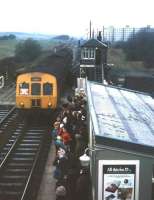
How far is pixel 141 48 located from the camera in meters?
76.9

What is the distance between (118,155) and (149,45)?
223 ft

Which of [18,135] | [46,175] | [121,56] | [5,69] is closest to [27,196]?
[46,175]

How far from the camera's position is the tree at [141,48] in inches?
2904

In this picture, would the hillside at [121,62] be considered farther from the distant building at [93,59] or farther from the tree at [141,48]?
the distant building at [93,59]

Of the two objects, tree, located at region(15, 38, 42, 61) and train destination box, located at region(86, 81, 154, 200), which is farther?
tree, located at region(15, 38, 42, 61)

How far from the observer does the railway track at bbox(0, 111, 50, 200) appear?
1314cm

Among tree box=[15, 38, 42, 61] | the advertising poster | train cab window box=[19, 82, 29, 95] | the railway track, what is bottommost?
the railway track

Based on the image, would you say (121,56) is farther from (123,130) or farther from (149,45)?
(123,130)

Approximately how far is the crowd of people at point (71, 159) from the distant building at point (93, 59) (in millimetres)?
23187

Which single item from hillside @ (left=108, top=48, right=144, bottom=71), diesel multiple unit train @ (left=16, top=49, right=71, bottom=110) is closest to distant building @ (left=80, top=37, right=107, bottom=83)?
diesel multiple unit train @ (left=16, top=49, right=71, bottom=110)

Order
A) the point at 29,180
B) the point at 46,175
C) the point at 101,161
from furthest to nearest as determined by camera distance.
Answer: the point at 46,175 < the point at 29,180 < the point at 101,161

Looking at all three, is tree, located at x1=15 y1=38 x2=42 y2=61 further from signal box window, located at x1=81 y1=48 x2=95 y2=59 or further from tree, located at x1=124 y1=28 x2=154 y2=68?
signal box window, located at x1=81 y1=48 x2=95 y2=59

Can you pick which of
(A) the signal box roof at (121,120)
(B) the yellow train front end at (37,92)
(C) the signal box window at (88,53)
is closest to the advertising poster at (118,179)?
(A) the signal box roof at (121,120)

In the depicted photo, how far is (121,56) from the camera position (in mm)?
82062
